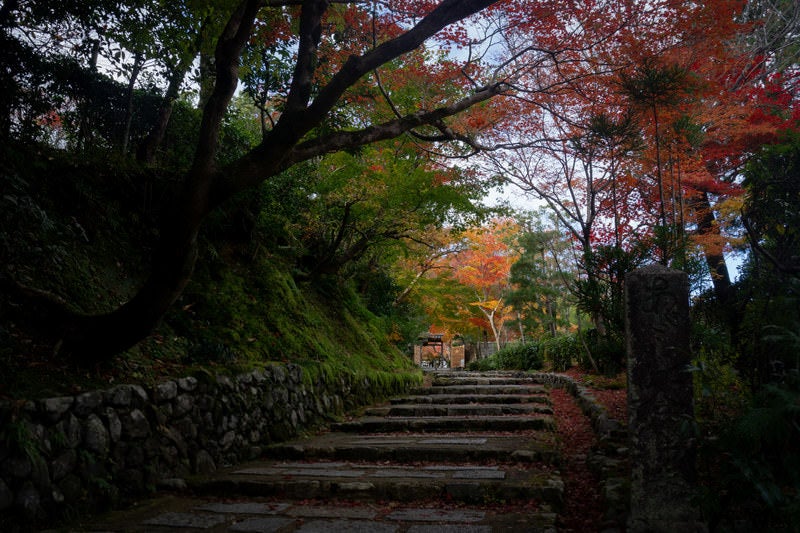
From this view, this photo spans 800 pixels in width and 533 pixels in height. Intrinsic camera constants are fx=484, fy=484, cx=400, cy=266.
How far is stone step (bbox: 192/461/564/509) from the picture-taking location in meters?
3.94

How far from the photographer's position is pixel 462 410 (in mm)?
8500

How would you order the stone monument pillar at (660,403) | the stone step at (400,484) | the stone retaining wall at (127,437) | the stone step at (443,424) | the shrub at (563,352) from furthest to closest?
the shrub at (563,352) < the stone step at (443,424) < the stone step at (400,484) < the stone retaining wall at (127,437) < the stone monument pillar at (660,403)

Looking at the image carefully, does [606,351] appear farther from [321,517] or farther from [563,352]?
[321,517]

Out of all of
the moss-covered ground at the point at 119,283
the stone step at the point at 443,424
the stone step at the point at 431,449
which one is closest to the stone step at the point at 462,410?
the stone step at the point at 443,424

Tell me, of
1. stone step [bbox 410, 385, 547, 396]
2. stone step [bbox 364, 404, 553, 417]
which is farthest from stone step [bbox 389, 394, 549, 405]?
stone step [bbox 364, 404, 553, 417]

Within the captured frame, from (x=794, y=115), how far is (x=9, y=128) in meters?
13.7

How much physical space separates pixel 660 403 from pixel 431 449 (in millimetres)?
2983

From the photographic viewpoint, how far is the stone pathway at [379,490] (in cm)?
342

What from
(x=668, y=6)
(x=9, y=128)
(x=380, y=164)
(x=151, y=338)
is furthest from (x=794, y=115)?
(x=9, y=128)

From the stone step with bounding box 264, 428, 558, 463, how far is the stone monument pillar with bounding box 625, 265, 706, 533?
201 cm

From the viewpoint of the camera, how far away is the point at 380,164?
11484 mm

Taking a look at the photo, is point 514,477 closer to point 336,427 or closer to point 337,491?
point 337,491

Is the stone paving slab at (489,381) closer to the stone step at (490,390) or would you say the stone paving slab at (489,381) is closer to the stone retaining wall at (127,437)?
the stone step at (490,390)

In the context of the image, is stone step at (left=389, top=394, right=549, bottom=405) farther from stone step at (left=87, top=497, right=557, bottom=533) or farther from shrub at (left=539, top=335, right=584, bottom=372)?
stone step at (left=87, top=497, right=557, bottom=533)
